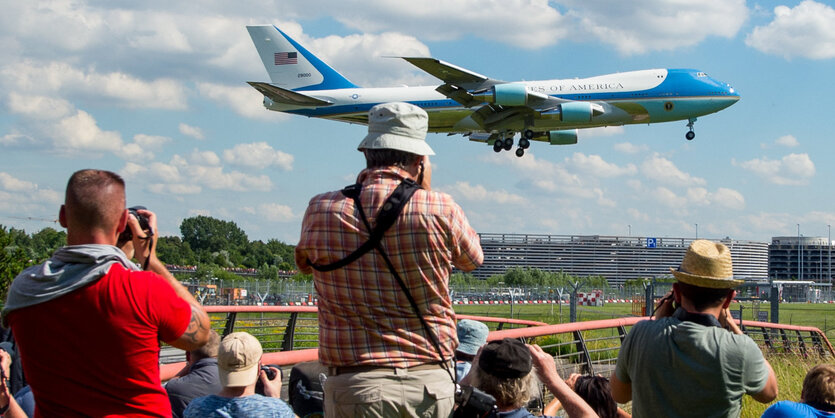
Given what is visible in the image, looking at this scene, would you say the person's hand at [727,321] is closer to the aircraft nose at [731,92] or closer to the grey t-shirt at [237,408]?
the grey t-shirt at [237,408]

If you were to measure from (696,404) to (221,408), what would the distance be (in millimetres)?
2112

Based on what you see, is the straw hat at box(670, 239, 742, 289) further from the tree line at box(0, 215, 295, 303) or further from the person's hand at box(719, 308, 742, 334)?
the tree line at box(0, 215, 295, 303)

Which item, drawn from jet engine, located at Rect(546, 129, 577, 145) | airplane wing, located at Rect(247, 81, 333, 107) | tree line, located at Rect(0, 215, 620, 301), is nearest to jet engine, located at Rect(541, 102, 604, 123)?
jet engine, located at Rect(546, 129, 577, 145)

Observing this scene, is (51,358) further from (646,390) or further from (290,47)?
(290,47)

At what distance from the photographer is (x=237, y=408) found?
3.73 m

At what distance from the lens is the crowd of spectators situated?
302cm

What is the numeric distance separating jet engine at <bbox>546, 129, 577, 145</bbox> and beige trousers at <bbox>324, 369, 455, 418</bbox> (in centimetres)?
3302

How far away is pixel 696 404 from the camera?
3.63 metres

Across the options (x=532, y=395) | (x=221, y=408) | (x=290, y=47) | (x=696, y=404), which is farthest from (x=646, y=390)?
(x=290, y=47)

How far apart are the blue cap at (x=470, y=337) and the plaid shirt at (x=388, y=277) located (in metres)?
1.01

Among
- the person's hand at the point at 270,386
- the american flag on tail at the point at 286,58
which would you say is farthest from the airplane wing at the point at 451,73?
the person's hand at the point at 270,386

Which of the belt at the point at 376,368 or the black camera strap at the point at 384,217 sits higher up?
the black camera strap at the point at 384,217

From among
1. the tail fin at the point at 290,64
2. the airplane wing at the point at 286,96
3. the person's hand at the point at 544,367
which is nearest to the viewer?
the person's hand at the point at 544,367

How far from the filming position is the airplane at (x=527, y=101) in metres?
32.0
